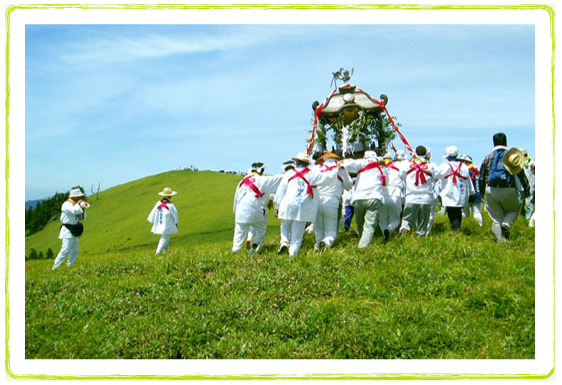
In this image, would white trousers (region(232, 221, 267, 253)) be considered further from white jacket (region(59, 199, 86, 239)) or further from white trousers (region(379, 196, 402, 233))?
white jacket (region(59, 199, 86, 239))

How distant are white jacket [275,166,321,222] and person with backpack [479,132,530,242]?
3.74m

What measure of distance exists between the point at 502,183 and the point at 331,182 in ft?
12.4

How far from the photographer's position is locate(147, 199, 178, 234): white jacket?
567 inches

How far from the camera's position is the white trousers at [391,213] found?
12336mm

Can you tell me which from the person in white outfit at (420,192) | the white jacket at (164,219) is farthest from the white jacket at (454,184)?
the white jacket at (164,219)

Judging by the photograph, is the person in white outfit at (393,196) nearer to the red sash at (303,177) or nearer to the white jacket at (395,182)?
the white jacket at (395,182)

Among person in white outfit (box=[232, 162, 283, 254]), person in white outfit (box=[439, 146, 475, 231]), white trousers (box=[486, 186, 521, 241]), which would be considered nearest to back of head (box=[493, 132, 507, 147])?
white trousers (box=[486, 186, 521, 241])

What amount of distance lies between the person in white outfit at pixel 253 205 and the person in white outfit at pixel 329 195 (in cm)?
110

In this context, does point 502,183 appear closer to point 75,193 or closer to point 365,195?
point 365,195

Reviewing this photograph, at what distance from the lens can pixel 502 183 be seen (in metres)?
9.68
